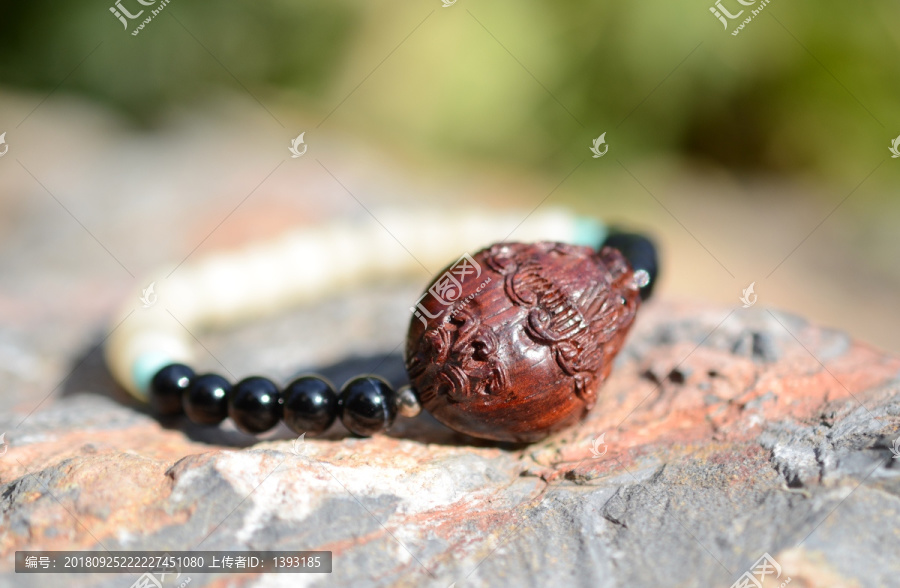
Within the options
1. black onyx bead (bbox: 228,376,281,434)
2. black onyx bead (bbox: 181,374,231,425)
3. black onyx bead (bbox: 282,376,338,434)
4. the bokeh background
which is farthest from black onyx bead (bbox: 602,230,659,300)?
the bokeh background

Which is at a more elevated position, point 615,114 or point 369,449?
point 615,114

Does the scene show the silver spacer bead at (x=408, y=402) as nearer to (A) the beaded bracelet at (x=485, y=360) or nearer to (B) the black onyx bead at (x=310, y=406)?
(A) the beaded bracelet at (x=485, y=360)

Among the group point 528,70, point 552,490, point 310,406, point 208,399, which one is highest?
point 528,70

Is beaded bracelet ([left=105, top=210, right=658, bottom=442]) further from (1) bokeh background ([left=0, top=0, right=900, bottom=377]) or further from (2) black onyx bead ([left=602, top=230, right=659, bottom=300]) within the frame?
(1) bokeh background ([left=0, top=0, right=900, bottom=377])

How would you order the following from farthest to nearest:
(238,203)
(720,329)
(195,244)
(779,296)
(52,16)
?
(52,16), (779,296), (238,203), (195,244), (720,329)

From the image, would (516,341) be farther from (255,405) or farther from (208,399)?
(208,399)

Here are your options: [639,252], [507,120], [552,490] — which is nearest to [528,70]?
[507,120]

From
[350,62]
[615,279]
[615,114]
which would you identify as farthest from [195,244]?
[615,114]

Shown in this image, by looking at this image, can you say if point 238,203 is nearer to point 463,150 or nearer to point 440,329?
point 463,150

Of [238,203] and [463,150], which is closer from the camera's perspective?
[238,203]
